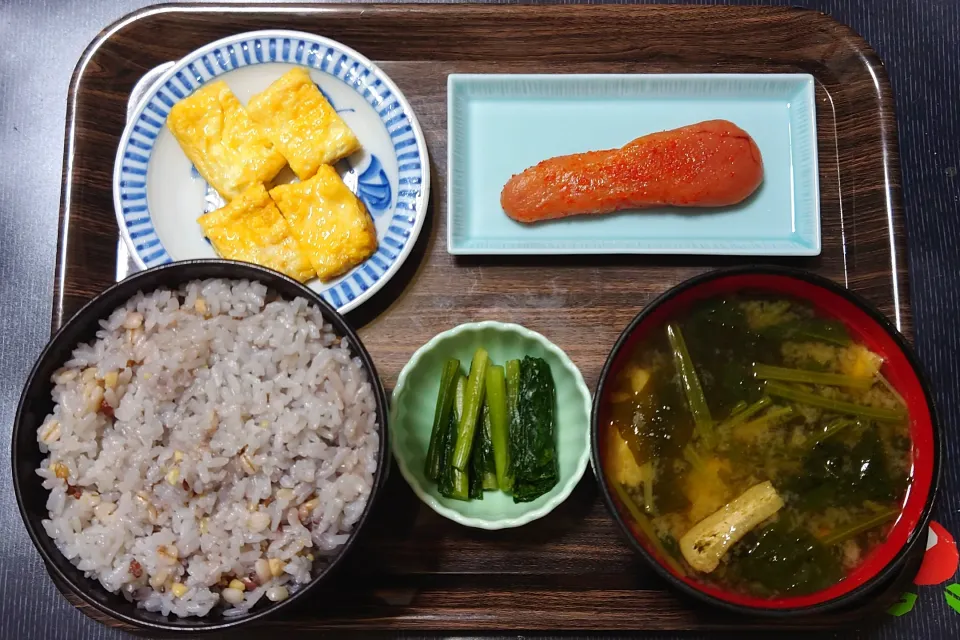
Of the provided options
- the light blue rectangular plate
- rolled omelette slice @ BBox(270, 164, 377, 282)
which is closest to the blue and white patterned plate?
rolled omelette slice @ BBox(270, 164, 377, 282)

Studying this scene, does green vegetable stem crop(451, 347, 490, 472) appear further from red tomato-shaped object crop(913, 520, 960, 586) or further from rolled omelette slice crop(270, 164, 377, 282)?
red tomato-shaped object crop(913, 520, 960, 586)

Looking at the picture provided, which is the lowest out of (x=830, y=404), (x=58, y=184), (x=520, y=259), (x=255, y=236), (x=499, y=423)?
(x=499, y=423)

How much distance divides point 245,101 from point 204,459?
127 centimetres

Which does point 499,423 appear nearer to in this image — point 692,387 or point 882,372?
point 692,387

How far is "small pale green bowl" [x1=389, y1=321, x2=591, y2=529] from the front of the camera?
76.9 inches

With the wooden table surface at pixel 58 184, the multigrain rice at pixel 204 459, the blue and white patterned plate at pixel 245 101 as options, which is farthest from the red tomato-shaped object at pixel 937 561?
the blue and white patterned plate at pixel 245 101

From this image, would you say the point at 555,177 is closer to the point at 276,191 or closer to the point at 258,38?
the point at 276,191

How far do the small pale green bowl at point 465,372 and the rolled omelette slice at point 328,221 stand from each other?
384 millimetres

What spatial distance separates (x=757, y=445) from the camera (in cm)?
186

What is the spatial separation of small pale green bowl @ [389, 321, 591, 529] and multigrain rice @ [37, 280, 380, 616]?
0.94 ft

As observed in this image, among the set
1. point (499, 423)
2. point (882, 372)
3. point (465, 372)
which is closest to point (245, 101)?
point (465, 372)

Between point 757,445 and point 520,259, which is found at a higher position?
point 520,259

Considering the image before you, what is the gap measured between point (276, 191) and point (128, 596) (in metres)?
1.23

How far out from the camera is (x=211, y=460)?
65.2 inches
